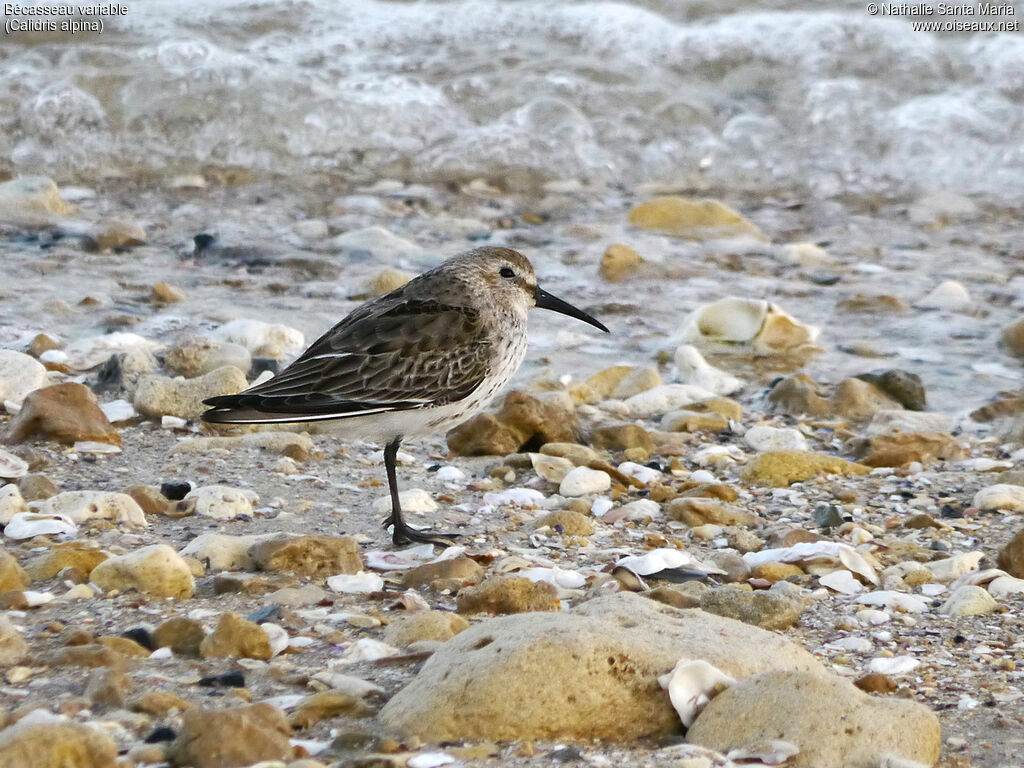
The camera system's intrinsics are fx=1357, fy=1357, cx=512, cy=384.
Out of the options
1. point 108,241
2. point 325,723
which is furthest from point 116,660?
point 108,241

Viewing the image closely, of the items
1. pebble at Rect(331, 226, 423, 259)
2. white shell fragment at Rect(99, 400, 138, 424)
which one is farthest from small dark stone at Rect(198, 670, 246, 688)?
pebble at Rect(331, 226, 423, 259)

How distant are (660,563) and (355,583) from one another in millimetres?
1042

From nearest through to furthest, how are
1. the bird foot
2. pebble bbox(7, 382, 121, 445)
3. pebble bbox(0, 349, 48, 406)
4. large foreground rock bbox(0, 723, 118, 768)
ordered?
large foreground rock bbox(0, 723, 118, 768)
the bird foot
pebble bbox(7, 382, 121, 445)
pebble bbox(0, 349, 48, 406)

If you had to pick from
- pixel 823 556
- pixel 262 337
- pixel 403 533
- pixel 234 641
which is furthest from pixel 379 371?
pixel 262 337

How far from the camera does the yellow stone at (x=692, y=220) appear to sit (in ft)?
33.5

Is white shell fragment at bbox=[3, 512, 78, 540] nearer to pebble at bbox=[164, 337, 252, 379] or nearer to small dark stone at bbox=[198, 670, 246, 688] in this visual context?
small dark stone at bbox=[198, 670, 246, 688]

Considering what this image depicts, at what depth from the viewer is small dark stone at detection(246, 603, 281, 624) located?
3.95 m

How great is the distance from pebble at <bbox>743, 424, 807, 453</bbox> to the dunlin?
1504 mm

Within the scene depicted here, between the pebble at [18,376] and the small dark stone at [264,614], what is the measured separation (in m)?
2.44

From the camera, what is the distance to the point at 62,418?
18.3 feet

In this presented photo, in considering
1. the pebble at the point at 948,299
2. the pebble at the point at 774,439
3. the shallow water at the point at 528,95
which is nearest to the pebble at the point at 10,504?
the pebble at the point at 774,439

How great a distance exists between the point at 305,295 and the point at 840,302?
342cm

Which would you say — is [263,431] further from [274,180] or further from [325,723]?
[274,180]

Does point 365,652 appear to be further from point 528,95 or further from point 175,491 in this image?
point 528,95
